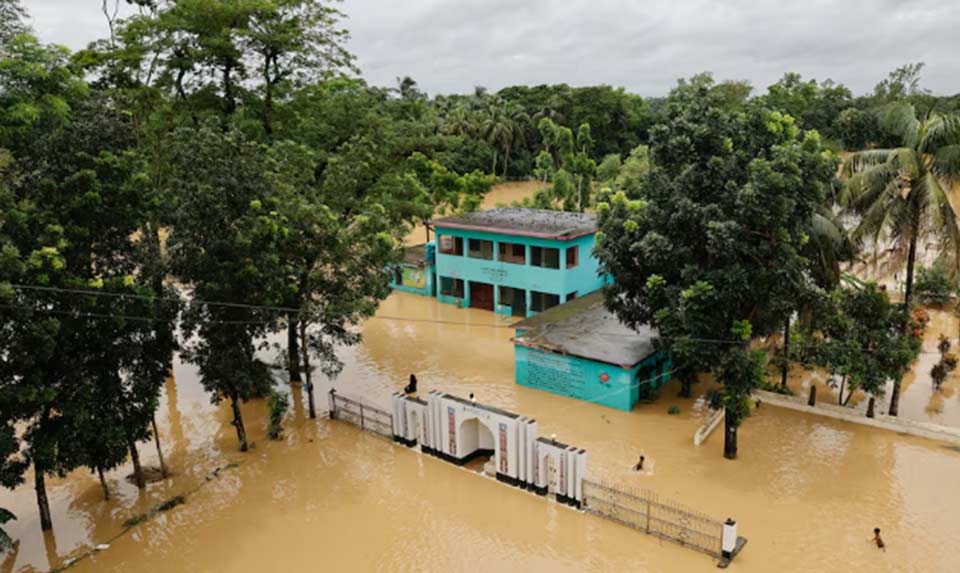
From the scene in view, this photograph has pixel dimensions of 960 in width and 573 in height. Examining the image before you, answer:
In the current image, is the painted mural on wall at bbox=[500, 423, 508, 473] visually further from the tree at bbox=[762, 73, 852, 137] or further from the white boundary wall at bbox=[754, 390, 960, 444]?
the tree at bbox=[762, 73, 852, 137]

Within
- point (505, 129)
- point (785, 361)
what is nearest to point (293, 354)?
point (785, 361)

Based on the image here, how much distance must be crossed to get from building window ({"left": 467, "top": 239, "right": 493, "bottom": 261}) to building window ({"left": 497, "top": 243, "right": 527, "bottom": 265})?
627 mm

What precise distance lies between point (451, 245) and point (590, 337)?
40.7 feet

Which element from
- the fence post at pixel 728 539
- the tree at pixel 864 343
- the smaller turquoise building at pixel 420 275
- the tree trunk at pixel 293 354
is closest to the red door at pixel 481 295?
the smaller turquoise building at pixel 420 275

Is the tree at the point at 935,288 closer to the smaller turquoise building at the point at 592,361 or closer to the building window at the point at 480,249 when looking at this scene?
the smaller turquoise building at the point at 592,361

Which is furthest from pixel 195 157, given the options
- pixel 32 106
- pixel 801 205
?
pixel 801 205

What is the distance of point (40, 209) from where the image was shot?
1441cm

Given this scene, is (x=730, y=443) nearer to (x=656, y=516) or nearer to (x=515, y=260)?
(x=656, y=516)

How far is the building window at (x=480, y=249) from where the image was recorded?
1278 inches

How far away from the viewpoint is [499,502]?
16.9 metres

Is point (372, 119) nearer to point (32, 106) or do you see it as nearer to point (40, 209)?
point (32, 106)

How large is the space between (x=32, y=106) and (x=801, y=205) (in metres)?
20.4

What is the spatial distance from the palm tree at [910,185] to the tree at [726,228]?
232cm

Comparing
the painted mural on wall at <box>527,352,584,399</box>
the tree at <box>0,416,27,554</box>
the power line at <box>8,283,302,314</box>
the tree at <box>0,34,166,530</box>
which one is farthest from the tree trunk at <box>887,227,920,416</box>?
the tree at <box>0,416,27,554</box>
